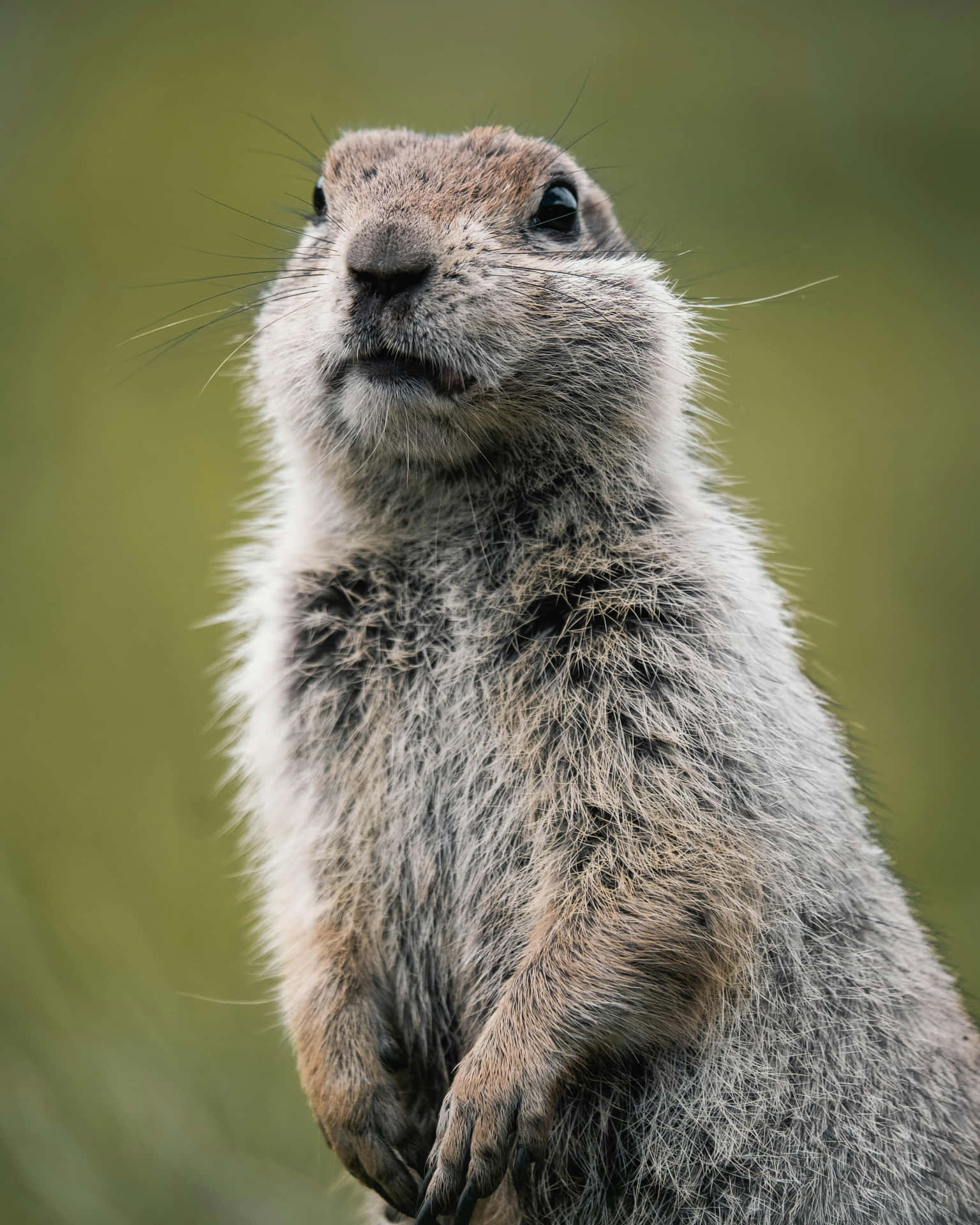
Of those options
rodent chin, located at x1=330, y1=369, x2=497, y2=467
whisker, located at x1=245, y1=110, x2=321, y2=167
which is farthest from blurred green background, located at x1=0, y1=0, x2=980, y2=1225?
rodent chin, located at x1=330, y1=369, x2=497, y2=467

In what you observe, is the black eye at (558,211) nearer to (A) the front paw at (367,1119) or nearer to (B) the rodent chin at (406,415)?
(B) the rodent chin at (406,415)

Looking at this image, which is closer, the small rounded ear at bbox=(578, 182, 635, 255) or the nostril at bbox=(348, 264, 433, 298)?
the nostril at bbox=(348, 264, 433, 298)

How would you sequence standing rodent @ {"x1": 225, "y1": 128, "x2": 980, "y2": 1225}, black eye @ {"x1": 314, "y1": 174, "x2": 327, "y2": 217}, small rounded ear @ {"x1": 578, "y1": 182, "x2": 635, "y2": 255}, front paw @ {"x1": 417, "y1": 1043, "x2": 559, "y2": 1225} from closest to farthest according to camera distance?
front paw @ {"x1": 417, "y1": 1043, "x2": 559, "y2": 1225} < standing rodent @ {"x1": 225, "y1": 128, "x2": 980, "y2": 1225} < black eye @ {"x1": 314, "y1": 174, "x2": 327, "y2": 217} < small rounded ear @ {"x1": 578, "y1": 182, "x2": 635, "y2": 255}

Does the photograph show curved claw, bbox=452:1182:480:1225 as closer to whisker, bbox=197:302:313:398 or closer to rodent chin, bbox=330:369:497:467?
rodent chin, bbox=330:369:497:467

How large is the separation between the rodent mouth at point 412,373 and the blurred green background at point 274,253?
6.40 feet

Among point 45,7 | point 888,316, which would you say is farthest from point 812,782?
point 45,7

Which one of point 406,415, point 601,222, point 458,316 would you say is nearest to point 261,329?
point 406,415

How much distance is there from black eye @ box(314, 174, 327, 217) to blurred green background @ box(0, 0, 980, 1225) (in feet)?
3.67

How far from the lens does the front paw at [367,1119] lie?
3.19 metres

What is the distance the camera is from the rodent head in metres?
2.98

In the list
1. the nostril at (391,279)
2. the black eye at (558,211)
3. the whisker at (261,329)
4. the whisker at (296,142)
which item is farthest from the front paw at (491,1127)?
the whisker at (296,142)

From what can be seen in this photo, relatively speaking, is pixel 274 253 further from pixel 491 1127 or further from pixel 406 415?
pixel 491 1127

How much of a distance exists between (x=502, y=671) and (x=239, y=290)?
73.7 inches

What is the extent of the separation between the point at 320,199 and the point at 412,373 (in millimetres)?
1123
